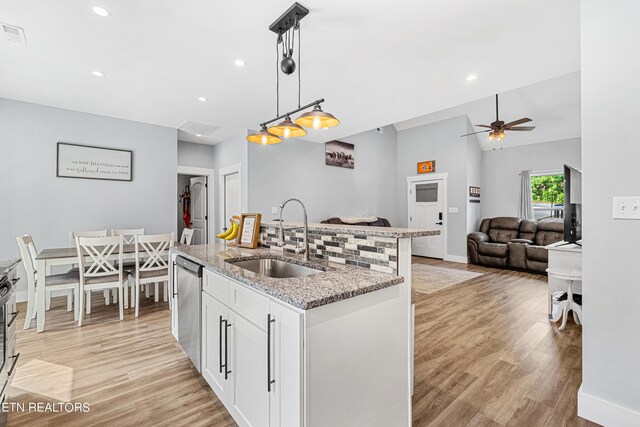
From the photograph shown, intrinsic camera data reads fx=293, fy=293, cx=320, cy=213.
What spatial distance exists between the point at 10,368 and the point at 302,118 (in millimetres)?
2186

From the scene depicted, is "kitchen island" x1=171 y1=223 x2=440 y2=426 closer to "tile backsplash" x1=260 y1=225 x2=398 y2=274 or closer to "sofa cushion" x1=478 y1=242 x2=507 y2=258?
"tile backsplash" x1=260 y1=225 x2=398 y2=274

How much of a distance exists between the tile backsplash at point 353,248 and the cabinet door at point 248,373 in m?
0.64

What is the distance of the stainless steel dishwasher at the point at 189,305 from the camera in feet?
6.51

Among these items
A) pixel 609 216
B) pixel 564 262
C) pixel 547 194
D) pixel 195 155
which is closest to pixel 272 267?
pixel 609 216

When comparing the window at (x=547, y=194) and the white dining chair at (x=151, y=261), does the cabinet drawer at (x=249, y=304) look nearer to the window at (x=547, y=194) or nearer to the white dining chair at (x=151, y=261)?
the white dining chair at (x=151, y=261)

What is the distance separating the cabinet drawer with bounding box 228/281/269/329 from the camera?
4.29ft

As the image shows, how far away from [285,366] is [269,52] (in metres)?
2.59

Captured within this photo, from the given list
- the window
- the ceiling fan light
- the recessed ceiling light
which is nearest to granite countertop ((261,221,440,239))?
the ceiling fan light

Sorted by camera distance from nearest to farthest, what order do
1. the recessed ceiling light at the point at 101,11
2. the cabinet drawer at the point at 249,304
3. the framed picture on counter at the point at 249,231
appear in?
the cabinet drawer at the point at 249,304 → the recessed ceiling light at the point at 101,11 → the framed picture on counter at the point at 249,231

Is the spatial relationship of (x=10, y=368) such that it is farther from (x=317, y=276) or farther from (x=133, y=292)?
(x=133, y=292)

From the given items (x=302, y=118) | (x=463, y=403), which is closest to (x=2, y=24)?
(x=302, y=118)

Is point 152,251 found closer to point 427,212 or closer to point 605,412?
point 605,412

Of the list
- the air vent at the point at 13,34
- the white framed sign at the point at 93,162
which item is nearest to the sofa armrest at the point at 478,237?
the white framed sign at the point at 93,162

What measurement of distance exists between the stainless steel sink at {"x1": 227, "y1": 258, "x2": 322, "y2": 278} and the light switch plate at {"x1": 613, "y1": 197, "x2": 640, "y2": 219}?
5.93 ft
